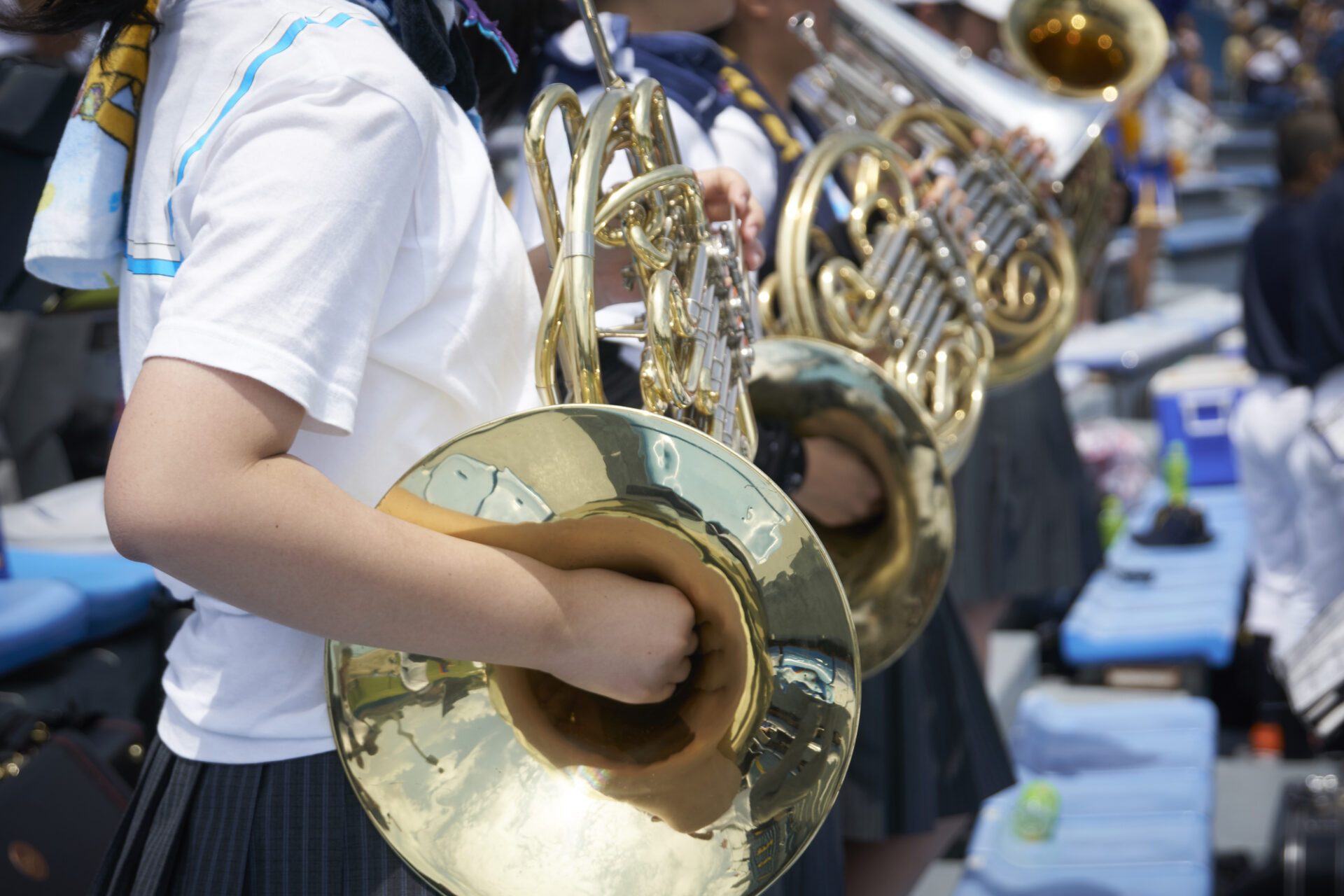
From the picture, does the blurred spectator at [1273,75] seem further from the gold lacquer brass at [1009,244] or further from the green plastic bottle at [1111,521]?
the gold lacquer brass at [1009,244]

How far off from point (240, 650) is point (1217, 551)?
10.9 ft

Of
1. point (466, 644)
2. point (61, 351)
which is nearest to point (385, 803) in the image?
point (466, 644)

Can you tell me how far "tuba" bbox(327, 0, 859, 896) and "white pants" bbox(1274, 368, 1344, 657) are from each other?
2949mm

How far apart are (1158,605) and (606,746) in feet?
8.55

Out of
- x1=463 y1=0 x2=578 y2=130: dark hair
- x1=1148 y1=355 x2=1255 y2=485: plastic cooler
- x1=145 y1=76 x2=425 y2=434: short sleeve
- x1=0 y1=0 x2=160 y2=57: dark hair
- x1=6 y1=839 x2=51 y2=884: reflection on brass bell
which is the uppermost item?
x1=0 y1=0 x2=160 y2=57: dark hair

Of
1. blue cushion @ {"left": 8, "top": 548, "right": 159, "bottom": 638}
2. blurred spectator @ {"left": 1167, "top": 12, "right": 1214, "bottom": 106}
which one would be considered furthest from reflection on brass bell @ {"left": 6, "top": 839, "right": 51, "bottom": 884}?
blurred spectator @ {"left": 1167, "top": 12, "right": 1214, "bottom": 106}

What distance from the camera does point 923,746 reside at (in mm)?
1391

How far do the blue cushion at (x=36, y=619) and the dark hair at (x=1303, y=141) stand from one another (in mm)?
3584

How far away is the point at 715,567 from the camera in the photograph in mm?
699

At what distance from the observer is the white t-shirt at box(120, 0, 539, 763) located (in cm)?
59

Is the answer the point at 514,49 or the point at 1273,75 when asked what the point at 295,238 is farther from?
the point at 1273,75

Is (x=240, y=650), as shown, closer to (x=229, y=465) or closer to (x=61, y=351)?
(x=229, y=465)

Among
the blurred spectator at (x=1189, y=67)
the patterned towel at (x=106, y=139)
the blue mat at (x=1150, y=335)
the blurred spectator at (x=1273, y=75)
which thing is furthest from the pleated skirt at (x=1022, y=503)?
the blurred spectator at (x=1273, y=75)

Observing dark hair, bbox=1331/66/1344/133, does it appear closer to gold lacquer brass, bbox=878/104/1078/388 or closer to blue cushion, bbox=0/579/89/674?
gold lacquer brass, bbox=878/104/1078/388
